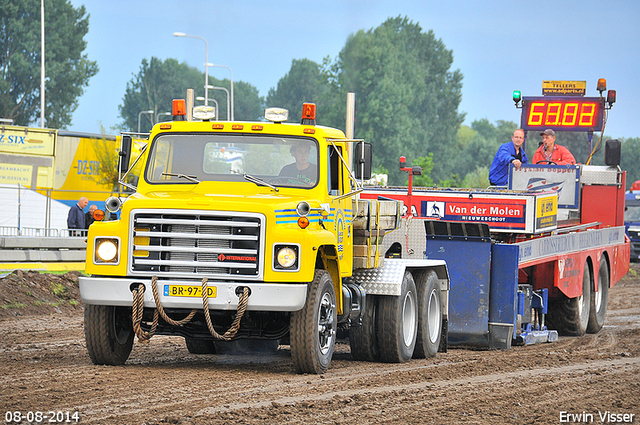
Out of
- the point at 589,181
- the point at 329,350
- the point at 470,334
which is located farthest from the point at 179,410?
the point at 589,181

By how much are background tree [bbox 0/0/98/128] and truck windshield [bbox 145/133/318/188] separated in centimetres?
6374

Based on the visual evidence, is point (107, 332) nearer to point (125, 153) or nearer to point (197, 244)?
point (197, 244)

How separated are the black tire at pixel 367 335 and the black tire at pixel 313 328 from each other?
144 cm

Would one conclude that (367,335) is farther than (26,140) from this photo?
No

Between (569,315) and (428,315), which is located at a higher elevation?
(428,315)

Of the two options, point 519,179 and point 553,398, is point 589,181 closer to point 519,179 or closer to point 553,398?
point 519,179

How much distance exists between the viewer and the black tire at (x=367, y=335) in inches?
417

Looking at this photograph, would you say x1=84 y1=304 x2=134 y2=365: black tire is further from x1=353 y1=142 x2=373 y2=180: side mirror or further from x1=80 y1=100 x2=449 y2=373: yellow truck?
x1=353 y1=142 x2=373 y2=180: side mirror

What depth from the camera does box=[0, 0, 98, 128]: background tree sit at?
7019 cm

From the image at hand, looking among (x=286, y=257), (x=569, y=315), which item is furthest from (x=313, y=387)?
(x=569, y=315)

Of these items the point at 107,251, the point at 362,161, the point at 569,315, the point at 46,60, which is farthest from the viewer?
the point at 46,60

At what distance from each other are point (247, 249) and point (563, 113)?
10910 millimetres

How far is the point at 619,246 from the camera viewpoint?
58.1 feet

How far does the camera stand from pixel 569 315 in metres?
15.2
